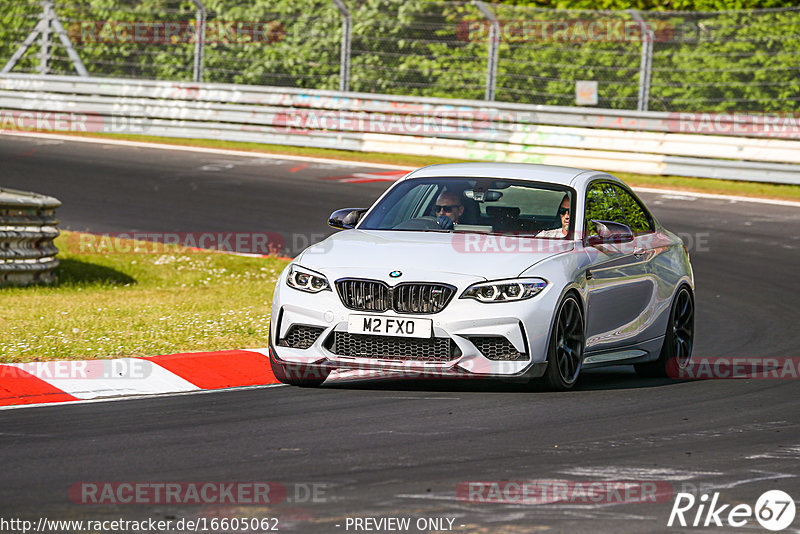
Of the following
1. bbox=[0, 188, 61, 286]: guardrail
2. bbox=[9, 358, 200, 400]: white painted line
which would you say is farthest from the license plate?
bbox=[0, 188, 61, 286]: guardrail

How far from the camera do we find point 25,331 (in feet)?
33.5

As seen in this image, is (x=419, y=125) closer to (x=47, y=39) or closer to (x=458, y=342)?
(x=47, y=39)

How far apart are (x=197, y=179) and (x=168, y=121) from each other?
5.74 m

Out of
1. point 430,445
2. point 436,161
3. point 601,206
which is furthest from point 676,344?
point 436,161

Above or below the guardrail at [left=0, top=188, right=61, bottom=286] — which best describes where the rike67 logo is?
above

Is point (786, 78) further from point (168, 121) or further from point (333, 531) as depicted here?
point (333, 531)

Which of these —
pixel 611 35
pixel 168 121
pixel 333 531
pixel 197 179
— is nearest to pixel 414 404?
pixel 333 531

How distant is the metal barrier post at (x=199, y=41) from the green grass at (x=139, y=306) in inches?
438

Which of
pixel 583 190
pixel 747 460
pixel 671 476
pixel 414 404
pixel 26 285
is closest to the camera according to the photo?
pixel 671 476

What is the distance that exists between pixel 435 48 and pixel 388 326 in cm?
1703

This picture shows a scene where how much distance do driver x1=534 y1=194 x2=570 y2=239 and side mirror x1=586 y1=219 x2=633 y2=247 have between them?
0.17 metres

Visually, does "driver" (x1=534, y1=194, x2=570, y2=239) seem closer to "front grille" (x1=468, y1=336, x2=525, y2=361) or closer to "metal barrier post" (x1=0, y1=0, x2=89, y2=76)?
"front grille" (x1=468, y1=336, x2=525, y2=361)

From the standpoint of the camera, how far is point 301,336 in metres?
8.48

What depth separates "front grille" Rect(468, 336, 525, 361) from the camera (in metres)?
8.20
